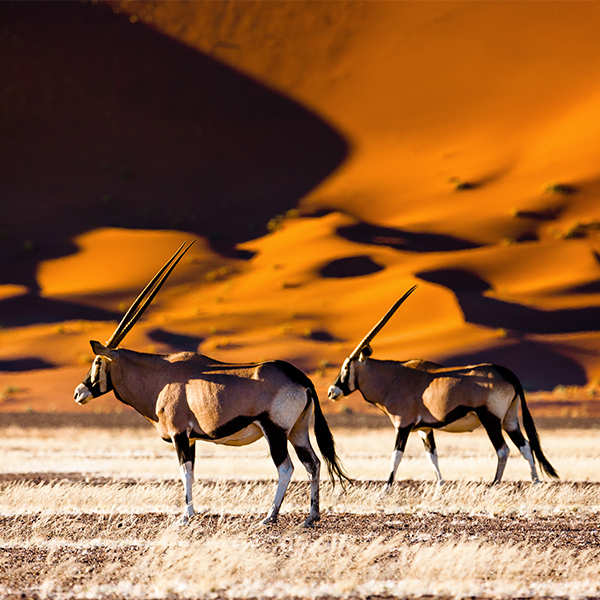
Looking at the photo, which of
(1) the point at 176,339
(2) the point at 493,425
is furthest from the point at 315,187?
(2) the point at 493,425

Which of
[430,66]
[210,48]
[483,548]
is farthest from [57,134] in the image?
[483,548]

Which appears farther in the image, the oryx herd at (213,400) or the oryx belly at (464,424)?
the oryx belly at (464,424)

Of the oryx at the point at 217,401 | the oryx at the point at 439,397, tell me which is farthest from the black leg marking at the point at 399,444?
the oryx at the point at 217,401

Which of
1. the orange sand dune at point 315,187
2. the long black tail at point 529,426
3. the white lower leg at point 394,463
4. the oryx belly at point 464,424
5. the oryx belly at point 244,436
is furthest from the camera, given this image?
the orange sand dune at point 315,187

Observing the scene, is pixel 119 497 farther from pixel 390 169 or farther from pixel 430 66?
pixel 430 66

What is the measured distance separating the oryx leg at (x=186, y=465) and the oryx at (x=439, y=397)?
3540 mm

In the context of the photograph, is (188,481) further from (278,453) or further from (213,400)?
(278,453)

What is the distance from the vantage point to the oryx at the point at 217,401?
10477 mm

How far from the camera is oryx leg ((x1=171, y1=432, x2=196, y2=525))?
34.4 feet

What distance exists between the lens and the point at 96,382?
11.5 meters

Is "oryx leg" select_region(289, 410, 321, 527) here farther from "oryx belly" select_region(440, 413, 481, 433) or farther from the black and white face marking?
"oryx belly" select_region(440, 413, 481, 433)

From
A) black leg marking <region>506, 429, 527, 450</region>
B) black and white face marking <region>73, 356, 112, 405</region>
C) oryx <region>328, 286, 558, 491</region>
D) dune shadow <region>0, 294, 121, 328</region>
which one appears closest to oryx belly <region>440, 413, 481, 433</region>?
oryx <region>328, 286, 558, 491</region>

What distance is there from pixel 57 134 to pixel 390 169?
88.9 feet

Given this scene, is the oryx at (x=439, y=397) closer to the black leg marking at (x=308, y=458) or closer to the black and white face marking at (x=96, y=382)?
the black leg marking at (x=308, y=458)
